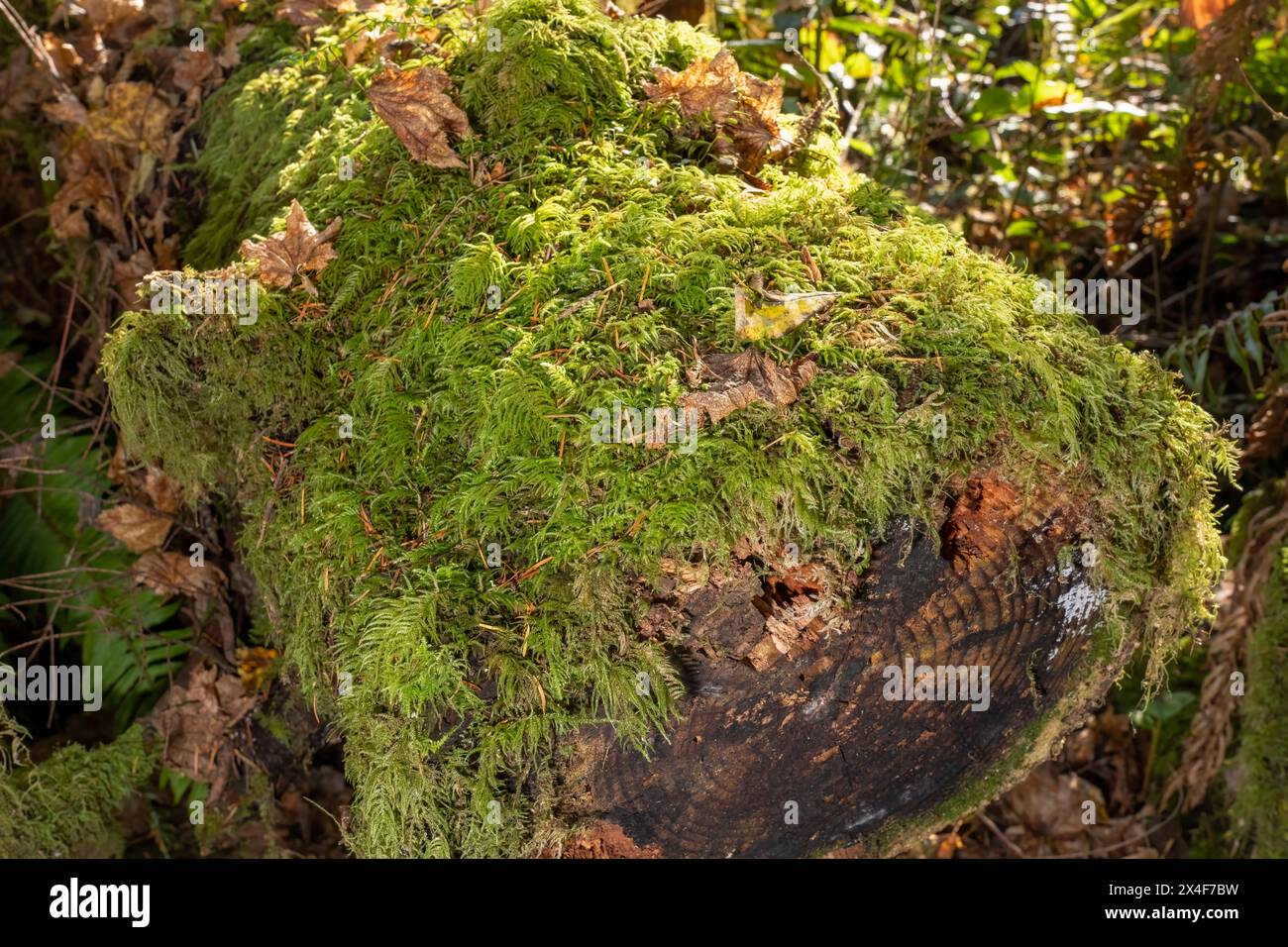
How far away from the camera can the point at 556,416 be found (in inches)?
86.7

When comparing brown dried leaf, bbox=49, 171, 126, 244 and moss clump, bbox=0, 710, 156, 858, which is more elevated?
brown dried leaf, bbox=49, 171, 126, 244

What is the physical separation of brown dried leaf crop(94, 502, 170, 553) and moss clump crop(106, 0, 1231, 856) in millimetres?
503

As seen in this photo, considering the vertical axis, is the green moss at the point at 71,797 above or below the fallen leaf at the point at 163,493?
below

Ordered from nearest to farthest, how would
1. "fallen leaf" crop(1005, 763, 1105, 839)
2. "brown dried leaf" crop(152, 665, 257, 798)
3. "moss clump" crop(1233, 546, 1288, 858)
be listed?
"brown dried leaf" crop(152, 665, 257, 798) < "moss clump" crop(1233, 546, 1288, 858) < "fallen leaf" crop(1005, 763, 1105, 839)

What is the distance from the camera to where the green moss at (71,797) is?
2996 mm

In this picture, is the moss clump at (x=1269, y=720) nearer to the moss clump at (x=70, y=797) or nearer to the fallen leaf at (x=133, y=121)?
the moss clump at (x=70, y=797)

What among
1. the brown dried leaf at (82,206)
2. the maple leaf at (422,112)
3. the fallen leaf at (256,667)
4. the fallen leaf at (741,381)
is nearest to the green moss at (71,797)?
the fallen leaf at (256,667)

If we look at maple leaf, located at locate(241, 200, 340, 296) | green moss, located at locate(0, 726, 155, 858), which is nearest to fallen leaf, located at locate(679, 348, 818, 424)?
maple leaf, located at locate(241, 200, 340, 296)

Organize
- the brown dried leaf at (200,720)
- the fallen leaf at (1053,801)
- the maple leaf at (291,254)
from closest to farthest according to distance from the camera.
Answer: the maple leaf at (291,254), the brown dried leaf at (200,720), the fallen leaf at (1053,801)

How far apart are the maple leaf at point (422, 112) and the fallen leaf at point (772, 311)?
956 millimetres

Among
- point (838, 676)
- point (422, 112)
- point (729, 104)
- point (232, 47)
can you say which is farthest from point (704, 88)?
point (232, 47)

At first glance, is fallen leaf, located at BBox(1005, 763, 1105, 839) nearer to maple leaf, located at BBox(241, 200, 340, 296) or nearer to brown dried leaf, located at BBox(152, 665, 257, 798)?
brown dried leaf, located at BBox(152, 665, 257, 798)

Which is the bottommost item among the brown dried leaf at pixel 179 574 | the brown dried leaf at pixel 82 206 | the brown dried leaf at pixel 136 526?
the brown dried leaf at pixel 179 574

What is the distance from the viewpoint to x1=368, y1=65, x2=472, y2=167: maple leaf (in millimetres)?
2686
